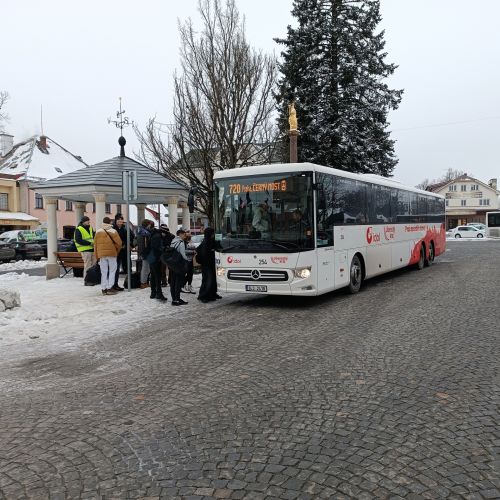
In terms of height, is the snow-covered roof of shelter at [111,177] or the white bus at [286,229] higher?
the snow-covered roof of shelter at [111,177]

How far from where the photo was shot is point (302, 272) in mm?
9883

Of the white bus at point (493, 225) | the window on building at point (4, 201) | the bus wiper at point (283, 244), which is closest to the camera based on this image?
the bus wiper at point (283, 244)

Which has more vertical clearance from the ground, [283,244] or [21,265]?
[283,244]

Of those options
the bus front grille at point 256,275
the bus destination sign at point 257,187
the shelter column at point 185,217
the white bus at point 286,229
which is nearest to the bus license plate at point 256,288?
the white bus at point 286,229

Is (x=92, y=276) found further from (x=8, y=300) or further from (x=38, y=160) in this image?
(x=38, y=160)

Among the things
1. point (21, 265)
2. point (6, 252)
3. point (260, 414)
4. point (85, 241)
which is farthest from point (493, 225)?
point (260, 414)

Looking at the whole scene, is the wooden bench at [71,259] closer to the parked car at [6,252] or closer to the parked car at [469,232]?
the parked car at [6,252]

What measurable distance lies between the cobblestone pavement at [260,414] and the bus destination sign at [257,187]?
315cm

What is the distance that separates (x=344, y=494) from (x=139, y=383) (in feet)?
9.69

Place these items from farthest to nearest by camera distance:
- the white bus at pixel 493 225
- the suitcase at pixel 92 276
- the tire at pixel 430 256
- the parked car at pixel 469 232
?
the parked car at pixel 469 232 → the white bus at pixel 493 225 → the tire at pixel 430 256 → the suitcase at pixel 92 276

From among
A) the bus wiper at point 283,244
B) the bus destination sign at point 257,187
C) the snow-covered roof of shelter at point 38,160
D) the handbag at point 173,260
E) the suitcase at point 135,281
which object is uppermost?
the snow-covered roof of shelter at point 38,160

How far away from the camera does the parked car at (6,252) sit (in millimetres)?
28016

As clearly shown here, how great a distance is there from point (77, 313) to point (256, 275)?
12.0ft

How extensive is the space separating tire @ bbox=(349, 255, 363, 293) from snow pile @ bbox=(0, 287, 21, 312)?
7345mm
